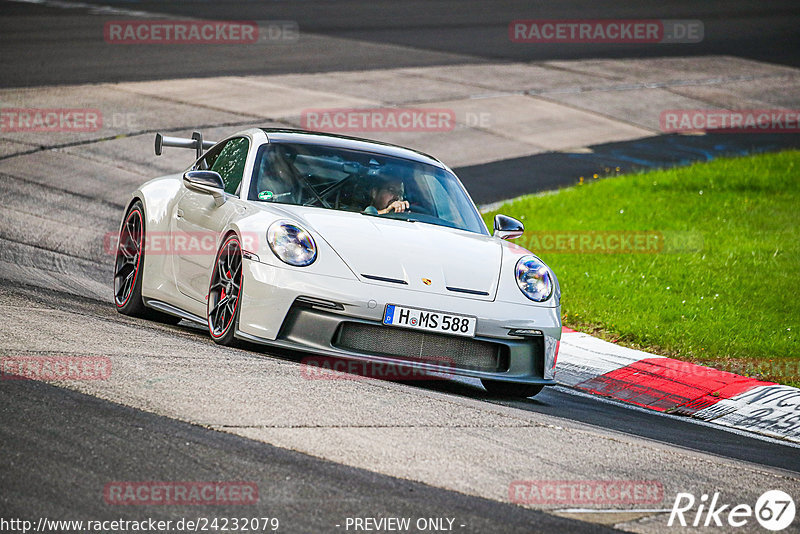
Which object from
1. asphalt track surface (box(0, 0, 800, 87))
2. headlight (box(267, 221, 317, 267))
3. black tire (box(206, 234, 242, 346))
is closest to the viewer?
headlight (box(267, 221, 317, 267))

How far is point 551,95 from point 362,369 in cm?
1568

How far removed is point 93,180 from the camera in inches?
531

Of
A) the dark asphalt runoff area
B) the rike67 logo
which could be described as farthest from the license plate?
the rike67 logo

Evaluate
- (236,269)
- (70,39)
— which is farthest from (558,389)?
(70,39)

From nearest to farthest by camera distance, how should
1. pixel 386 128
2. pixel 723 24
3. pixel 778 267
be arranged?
pixel 778 267
pixel 386 128
pixel 723 24

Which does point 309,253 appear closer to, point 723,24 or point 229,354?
point 229,354

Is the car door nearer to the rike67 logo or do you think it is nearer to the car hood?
the car hood

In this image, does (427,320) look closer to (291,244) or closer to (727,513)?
(291,244)

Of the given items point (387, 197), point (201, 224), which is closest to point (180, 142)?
point (201, 224)

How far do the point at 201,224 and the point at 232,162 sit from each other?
2.12ft

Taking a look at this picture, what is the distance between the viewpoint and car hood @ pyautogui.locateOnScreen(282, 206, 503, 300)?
21.5 feet

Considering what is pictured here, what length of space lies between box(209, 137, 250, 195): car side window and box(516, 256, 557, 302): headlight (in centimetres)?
195

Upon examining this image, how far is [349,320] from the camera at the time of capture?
20.8 ft

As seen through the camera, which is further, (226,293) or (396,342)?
(226,293)
